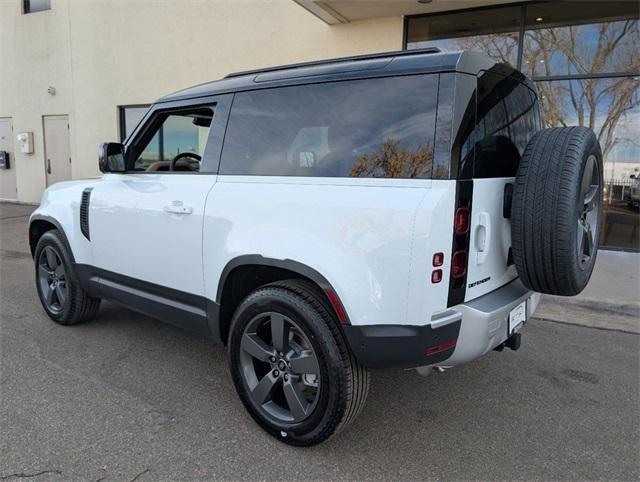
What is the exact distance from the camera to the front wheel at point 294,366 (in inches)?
92.2

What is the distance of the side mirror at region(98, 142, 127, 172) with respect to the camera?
11.5 feet

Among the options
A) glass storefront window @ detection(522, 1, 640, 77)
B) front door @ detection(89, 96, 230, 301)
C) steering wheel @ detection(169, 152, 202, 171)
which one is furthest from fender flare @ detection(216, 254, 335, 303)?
glass storefront window @ detection(522, 1, 640, 77)

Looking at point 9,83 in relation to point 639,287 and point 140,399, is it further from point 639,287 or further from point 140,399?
point 639,287

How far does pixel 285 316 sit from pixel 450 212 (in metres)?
0.99

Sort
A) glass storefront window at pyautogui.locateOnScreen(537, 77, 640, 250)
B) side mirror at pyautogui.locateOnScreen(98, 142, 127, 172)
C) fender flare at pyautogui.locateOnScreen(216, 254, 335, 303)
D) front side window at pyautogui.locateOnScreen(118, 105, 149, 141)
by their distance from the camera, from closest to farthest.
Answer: fender flare at pyautogui.locateOnScreen(216, 254, 335, 303) → side mirror at pyautogui.locateOnScreen(98, 142, 127, 172) → glass storefront window at pyautogui.locateOnScreen(537, 77, 640, 250) → front side window at pyautogui.locateOnScreen(118, 105, 149, 141)

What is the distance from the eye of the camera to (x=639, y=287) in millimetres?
5707

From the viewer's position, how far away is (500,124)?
8.37 ft

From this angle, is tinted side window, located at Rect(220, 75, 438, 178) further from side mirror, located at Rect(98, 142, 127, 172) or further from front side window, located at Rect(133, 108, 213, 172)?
side mirror, located at Rect(98, 142, 127, 172)

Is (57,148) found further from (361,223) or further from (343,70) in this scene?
(361,223)

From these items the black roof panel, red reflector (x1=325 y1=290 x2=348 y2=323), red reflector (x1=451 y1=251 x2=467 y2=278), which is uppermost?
the black roof panel

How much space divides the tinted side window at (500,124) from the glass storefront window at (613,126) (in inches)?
212

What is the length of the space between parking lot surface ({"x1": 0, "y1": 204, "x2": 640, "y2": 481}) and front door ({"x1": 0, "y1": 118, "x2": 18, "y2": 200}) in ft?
37.6

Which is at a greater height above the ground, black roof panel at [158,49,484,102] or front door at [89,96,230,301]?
black roof panel at [158,49,484,102]

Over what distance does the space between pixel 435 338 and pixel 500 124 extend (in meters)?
1.20
